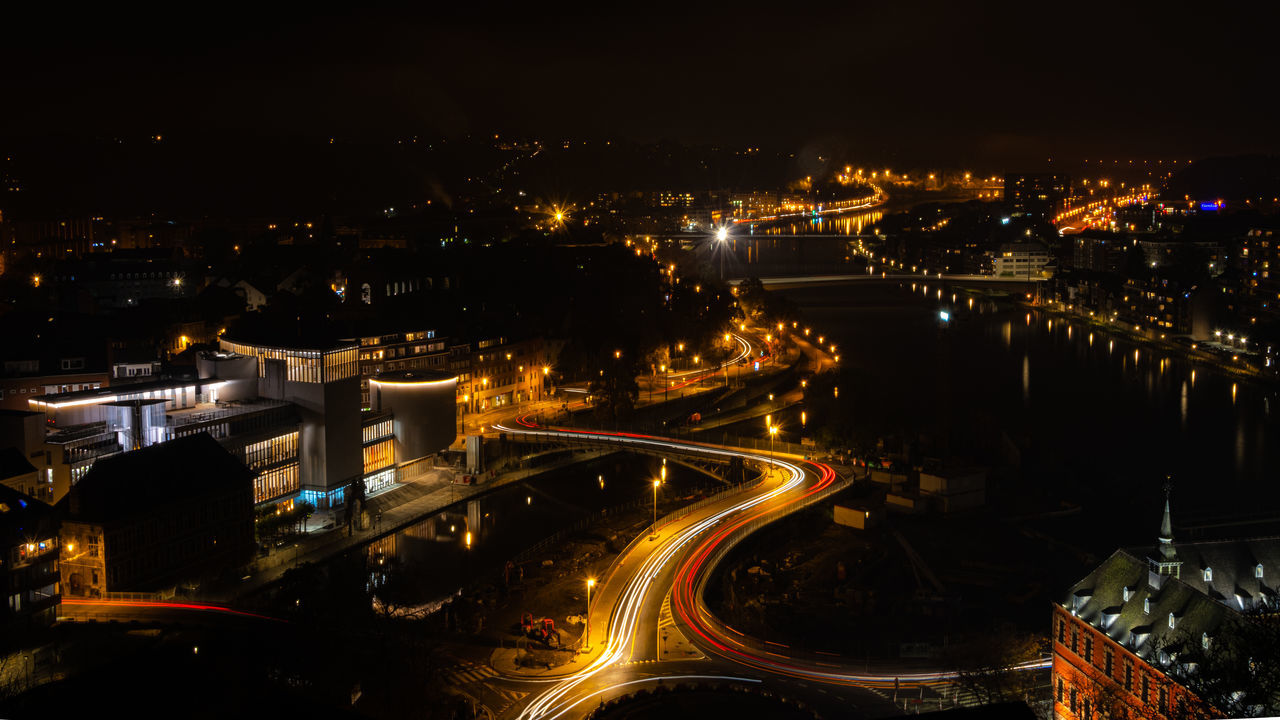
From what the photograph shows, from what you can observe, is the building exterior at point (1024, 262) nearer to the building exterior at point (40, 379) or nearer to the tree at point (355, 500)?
the tree at point (355, 500)

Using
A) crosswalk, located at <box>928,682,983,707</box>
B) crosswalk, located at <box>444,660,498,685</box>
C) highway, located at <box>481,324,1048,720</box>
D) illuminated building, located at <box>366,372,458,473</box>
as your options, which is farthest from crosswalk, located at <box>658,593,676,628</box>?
illuminated building, located at <box>366,372,458,473</box>

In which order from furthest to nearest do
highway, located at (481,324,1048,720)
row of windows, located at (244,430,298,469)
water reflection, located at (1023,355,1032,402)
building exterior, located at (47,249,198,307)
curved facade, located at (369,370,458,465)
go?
building exterior, located at (47,249,198,307)
water reflection, located at (1023,355,1032,402)
curved facade, located at (369,370,458,465)
row of windows, located at (244,430,298,469)
highway, located at (481,324,1048,720)

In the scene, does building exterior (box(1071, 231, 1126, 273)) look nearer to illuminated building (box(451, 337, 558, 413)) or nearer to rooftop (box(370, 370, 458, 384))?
illuminated building (box(451, 337, 558, 413))

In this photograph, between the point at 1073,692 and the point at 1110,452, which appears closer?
the point at 1073,692

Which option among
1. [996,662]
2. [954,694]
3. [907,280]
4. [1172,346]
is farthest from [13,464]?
[907,280]

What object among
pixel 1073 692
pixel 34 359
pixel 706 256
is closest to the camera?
pixel 1073 692

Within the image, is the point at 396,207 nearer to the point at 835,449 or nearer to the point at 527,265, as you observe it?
the point at 527,265

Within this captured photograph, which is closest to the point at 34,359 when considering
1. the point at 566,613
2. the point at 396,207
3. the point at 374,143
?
the point at 566,613
